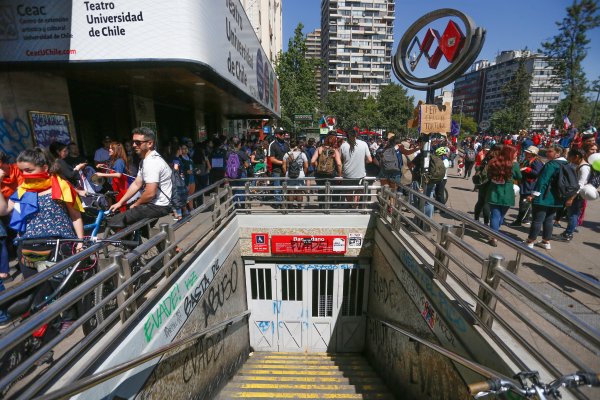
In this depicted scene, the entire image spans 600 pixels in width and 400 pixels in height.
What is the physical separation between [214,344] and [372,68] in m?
132

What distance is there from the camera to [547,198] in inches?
220

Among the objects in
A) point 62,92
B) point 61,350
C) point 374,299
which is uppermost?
point 62,92

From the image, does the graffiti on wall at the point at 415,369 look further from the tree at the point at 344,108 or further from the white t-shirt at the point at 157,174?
the tree at the point at 344,108

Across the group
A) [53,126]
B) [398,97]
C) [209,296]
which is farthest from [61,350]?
[398,97]

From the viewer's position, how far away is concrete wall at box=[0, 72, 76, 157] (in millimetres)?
5508

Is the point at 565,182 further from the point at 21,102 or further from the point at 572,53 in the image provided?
the point at 572,53

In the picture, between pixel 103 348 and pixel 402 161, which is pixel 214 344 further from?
pixel 402 161

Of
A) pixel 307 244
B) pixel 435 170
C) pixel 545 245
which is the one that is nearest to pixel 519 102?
pixel 435 170

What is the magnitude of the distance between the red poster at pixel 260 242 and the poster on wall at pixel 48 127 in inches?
187

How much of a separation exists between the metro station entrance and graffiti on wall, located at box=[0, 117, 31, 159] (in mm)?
5185

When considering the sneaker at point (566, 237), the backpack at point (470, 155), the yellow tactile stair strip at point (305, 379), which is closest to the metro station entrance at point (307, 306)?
the yellow tactile stair strip at point (305, 379)

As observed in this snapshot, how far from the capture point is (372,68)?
401 feet

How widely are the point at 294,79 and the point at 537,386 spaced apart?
34.8 metres

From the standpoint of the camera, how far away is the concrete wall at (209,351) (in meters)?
3.44
